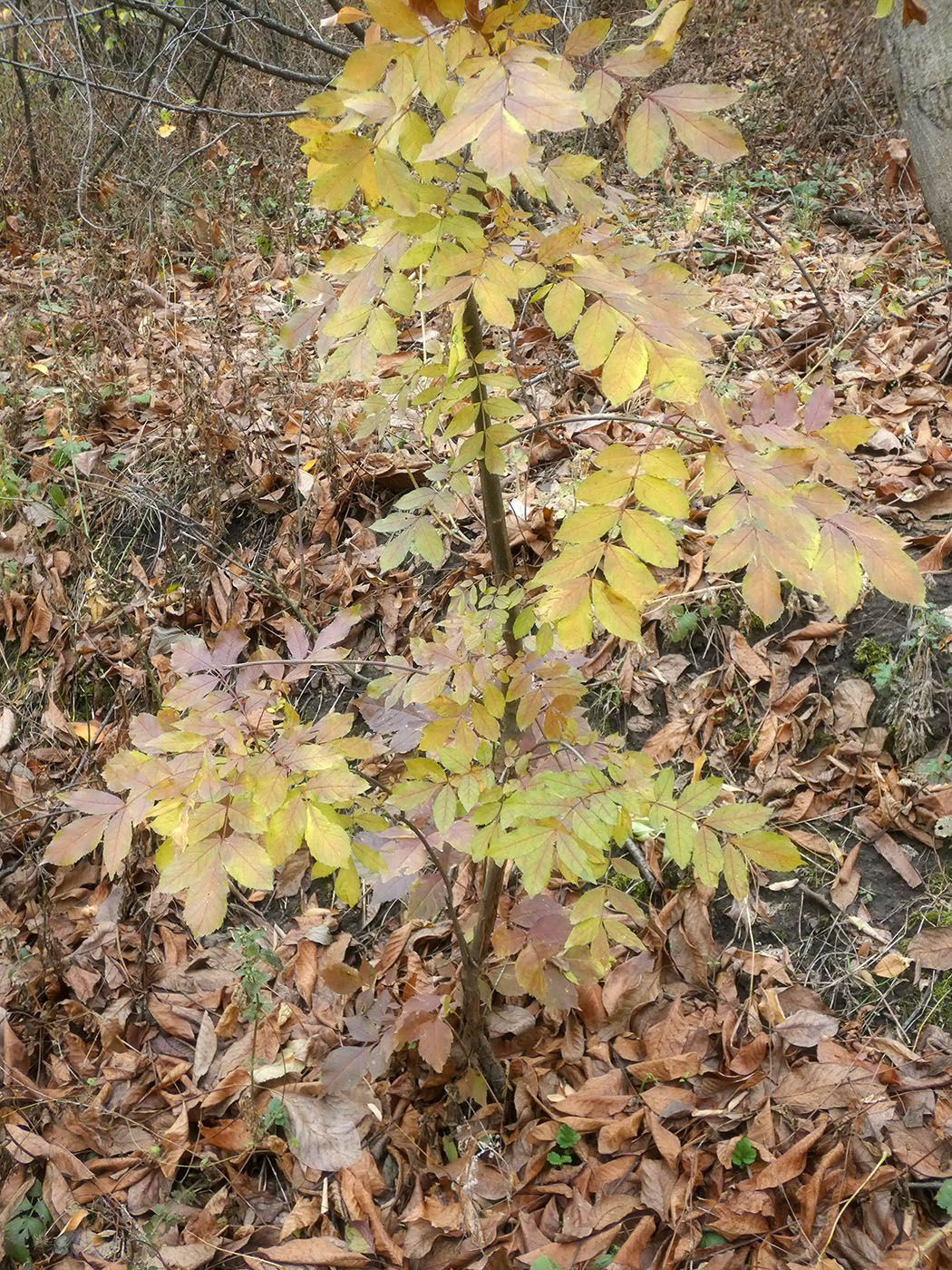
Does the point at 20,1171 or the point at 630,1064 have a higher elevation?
the point at 630,1064

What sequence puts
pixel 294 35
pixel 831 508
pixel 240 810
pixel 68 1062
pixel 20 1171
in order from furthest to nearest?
pixel 294 35 < pixel 68 1062 < pixel 20 1171 < pixel 240 810 < pixel 831 508

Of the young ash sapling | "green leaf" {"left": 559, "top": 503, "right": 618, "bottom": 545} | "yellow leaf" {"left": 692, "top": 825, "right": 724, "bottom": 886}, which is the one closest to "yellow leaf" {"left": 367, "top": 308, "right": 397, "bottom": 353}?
the young ash sapling

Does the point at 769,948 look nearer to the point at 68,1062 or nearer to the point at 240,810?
the point at 240,810

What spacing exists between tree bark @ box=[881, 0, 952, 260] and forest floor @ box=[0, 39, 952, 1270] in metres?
0.83

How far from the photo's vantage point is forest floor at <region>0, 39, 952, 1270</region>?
5.99 ft

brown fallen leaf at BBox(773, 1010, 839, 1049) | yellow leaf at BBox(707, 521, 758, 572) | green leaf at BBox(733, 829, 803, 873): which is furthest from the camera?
brown fallen leaf at BBox(773, 1010, 839, 1049)

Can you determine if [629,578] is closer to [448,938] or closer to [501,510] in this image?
[501,510]

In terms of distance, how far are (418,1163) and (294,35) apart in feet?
10.9

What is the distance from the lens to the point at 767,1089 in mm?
1879

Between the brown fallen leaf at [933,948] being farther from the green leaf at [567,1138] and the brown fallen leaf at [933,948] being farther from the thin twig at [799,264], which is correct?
the thin twig at [799,264]

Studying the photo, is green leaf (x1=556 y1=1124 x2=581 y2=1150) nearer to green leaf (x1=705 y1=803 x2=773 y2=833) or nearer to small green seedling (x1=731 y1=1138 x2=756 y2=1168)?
small green seedling (x1=731 y1=1138 x2=756 y2=1168)

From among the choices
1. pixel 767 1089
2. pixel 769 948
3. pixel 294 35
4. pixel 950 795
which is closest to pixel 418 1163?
pixel 767 1089

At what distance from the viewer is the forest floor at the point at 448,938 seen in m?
1.83

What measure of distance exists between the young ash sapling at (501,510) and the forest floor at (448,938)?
1.54 ft
